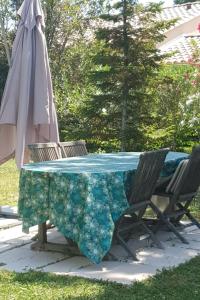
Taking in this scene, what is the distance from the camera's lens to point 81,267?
5348 mm

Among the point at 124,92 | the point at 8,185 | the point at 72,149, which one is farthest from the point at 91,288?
the point at 124,92

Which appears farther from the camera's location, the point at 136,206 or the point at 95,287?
the point at 136,206


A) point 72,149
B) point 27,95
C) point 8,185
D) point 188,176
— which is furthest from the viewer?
point 8,185

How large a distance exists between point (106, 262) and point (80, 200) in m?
0.71

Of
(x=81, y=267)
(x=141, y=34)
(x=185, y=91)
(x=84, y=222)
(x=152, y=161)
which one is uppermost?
(x=141, y=34)

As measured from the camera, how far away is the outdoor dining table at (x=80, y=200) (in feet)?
17.1

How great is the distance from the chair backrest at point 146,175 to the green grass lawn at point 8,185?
302 centimetres

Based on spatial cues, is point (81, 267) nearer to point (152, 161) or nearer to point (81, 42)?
point (152, 161)

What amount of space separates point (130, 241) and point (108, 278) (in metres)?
1.48

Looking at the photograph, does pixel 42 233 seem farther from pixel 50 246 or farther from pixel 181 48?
pixel 181 48

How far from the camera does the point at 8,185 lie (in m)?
10.1

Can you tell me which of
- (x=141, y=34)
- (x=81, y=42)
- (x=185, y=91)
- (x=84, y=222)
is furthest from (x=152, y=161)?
(x=81, y=42)

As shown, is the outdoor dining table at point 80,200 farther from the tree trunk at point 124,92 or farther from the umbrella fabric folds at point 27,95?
the tree trunk at point 124,92

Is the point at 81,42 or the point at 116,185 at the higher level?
the point at 81,42
